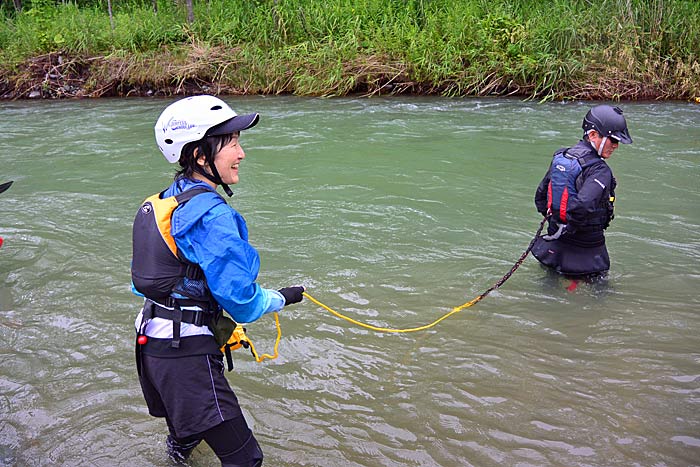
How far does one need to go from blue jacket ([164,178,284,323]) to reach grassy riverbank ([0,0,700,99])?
1299 centimetres

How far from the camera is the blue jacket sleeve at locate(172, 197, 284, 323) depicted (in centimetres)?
265

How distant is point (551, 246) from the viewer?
538 centimetres

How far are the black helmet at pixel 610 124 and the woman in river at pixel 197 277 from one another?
9.24 feet

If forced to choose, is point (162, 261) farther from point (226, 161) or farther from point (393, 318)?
point (393, 318)

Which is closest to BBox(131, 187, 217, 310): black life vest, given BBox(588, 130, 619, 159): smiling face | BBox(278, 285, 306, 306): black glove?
BBox(278, 285, 306, 306): black glove

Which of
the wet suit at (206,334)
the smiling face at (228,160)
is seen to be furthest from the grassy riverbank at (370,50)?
the wet suit at (206,334)

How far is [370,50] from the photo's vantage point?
16.2 m

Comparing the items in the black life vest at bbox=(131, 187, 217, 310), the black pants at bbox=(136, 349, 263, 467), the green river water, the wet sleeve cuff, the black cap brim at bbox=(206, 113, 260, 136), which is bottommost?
the green river water

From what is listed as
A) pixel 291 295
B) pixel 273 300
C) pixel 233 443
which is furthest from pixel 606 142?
pixel 233 443

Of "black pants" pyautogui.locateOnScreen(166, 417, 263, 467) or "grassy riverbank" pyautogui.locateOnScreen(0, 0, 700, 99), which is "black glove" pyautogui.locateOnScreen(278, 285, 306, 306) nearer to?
"black pants" pyautogui.locateOnScreen(166, 417, 263, 467)

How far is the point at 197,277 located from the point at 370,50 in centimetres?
1422

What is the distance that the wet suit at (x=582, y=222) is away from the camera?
188 inches

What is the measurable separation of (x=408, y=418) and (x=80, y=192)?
6.31 metres

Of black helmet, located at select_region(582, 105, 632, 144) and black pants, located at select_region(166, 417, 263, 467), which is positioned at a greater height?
black helmet, located at select_region(582, 105, 632, 144)
